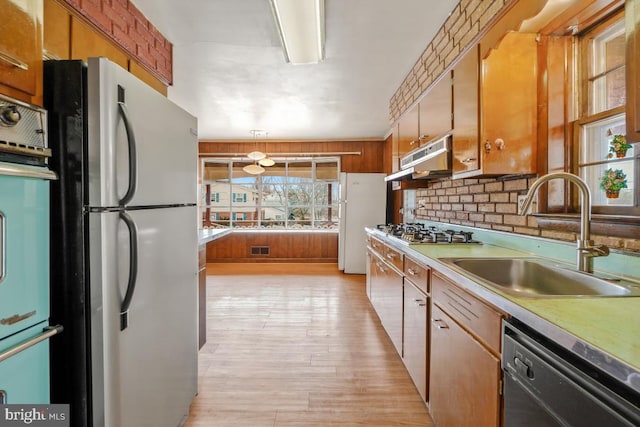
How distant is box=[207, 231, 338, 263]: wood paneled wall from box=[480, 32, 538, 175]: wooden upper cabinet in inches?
187

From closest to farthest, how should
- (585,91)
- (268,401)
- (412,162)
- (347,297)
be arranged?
1. (585,91)
2. (268,401)
3. (412,162)
4. (347,297)

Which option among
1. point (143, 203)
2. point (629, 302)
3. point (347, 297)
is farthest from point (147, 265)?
point (347, 297)

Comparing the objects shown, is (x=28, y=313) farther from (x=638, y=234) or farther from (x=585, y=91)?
(x=585, y=91)

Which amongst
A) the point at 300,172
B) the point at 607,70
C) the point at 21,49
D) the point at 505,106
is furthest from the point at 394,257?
the point at 300,172

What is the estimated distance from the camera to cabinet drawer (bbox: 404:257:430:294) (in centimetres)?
171

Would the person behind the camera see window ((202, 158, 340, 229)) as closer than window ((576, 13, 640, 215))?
No

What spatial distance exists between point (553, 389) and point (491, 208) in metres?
1.56

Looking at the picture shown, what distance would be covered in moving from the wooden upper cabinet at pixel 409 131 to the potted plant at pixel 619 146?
4.46 feet

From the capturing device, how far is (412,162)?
2555 millimetres

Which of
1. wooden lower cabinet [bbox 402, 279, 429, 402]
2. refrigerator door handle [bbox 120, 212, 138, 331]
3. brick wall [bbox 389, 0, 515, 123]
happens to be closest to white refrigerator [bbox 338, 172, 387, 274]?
brick wall [bbox 389, 0, 515, 123]

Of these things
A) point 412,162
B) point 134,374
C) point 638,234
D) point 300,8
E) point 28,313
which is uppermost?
point 300,8

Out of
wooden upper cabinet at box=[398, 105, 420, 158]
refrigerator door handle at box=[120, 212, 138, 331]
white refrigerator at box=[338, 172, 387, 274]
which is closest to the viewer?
refrigerator door handle at box=[120, 212, 138, 331]

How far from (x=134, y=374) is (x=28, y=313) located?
0.48m

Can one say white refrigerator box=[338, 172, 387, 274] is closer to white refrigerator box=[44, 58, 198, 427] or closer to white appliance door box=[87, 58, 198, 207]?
white appliance door box=[87, 58, 198, 207]
